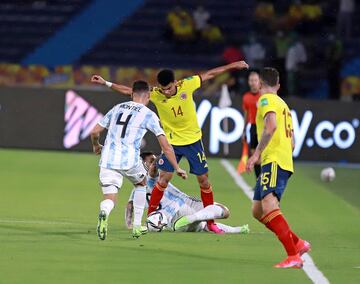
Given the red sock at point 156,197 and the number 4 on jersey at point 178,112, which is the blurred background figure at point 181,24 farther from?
the red sock at point 156,197

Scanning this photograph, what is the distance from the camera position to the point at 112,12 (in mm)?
35875

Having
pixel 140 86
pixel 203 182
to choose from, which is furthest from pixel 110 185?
pixel 203 182

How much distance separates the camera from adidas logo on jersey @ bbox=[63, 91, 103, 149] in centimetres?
2661

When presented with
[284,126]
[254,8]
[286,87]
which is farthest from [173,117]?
[254,8]

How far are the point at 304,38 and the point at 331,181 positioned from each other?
11.6m

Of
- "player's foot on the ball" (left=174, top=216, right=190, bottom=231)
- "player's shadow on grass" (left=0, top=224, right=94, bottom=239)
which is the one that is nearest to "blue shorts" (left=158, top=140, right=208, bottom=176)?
"player's foot on the ball" (left=174, top=216, right=190, bottom=231)

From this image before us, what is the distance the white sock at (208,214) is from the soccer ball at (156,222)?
0.31m

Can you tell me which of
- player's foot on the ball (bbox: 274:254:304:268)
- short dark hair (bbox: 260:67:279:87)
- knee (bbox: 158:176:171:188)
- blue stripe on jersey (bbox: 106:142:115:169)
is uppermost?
short dark hair (bbox: 260:67:279:87)

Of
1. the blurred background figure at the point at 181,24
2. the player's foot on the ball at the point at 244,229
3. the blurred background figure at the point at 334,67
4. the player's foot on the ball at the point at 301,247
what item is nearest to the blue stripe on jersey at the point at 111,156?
the player's foot on the ball at the point at 244,229

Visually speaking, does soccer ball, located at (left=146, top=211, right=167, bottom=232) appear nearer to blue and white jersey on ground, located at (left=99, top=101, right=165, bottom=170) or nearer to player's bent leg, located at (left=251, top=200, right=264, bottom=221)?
blue and white jersey on ground, located at (left=99, top=101, right=165, bottom=170)

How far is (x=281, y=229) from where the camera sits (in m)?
11.7

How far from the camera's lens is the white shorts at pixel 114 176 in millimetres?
13211

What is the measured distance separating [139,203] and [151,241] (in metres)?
0.48

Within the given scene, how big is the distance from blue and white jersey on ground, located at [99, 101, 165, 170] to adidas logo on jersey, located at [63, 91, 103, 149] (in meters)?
13.3
